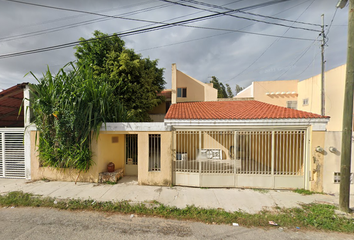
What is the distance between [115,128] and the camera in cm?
557

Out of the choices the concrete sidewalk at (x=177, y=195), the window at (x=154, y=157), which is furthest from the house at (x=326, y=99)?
the window at (x=154, y=157)

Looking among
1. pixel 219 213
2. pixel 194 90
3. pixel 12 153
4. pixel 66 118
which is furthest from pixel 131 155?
pixel 194 90

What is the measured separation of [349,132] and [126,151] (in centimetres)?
773

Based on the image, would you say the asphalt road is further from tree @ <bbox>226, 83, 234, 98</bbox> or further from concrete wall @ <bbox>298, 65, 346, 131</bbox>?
tree @ <bbox>226, 83, 234, 98</bbox>

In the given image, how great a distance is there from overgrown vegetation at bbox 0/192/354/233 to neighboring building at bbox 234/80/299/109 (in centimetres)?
1081

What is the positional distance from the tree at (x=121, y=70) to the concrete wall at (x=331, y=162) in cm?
920

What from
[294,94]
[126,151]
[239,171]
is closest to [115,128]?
[126,151]

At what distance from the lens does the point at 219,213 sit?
365cm

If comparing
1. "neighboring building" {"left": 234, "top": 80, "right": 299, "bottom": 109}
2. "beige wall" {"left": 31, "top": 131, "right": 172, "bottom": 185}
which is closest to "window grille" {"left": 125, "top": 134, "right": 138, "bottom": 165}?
"beige wall" {"left": 31, "top": 131, "right": 172, "bottom": 185}

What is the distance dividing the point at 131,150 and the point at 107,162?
1131 mm

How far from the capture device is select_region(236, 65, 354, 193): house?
4.77 m

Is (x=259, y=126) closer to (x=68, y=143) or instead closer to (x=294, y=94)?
(x=68, y=143)

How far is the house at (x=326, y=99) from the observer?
4.77 metres

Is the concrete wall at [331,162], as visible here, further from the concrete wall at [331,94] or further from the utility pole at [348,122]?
the concrete wall at [331,94]
